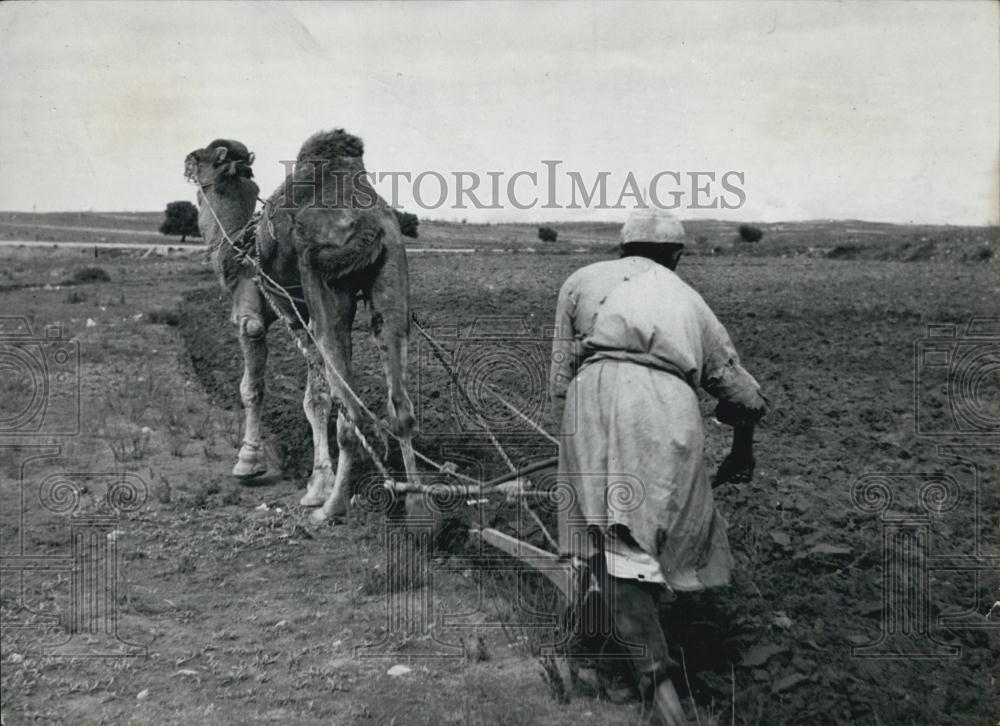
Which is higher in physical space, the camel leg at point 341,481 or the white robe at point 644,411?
the white robe at point 644,411

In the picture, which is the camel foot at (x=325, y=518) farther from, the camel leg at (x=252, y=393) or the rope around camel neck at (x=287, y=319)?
the camel leg at (x=252, y=393)

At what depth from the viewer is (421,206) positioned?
7.53 metres

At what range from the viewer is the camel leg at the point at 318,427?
6534 millimetres

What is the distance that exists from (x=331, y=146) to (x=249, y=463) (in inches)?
97.9

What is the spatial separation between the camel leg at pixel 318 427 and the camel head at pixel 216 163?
1591 millimetres

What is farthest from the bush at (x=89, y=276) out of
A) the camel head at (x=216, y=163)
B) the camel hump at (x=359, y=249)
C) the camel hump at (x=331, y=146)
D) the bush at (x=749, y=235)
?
the bush at (x=749, y=235)

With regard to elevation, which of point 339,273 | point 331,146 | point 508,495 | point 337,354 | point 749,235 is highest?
point 331,146

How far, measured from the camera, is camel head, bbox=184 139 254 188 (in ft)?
24.3

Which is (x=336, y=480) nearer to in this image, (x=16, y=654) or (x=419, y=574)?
(x=419, y=574)

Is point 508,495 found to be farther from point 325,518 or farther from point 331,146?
point 331,146

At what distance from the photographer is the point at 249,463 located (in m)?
7.21

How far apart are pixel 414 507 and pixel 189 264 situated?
2482cm

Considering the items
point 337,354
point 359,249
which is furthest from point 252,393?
point 359,249

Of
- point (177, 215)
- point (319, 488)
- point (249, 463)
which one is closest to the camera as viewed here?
point (319, 488)
